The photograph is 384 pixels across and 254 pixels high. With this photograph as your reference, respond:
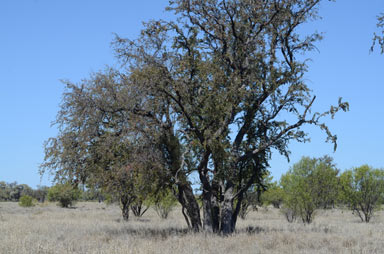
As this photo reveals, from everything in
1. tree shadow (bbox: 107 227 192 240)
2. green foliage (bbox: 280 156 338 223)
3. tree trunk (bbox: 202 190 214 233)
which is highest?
green foliage (bbox: 280 156 338 223)

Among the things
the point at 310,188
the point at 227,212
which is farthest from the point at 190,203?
the point at 310,188

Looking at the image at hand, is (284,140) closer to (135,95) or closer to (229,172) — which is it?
(229,172)

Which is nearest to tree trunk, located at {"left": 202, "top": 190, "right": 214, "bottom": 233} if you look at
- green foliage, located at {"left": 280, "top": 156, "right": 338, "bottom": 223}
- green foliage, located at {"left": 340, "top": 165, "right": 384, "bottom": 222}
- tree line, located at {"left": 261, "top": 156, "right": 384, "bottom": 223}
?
tree line, located at {"left": 261, "top": 156, "right": 384, "bottom": 223}

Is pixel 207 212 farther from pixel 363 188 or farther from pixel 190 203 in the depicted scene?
pixel 363 188

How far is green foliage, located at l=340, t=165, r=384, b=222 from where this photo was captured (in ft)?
137

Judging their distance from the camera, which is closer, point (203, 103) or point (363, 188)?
point (203, 103)

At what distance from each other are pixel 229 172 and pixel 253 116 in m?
3.03

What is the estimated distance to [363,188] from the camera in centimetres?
4241

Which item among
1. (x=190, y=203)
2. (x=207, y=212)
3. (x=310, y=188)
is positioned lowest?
(x=207, y=212)

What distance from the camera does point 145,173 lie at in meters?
17.9

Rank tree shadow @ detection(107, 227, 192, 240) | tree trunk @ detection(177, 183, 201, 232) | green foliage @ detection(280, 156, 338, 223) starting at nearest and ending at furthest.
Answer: tree shadow @ detection(107, 227, 192, 240) < tree trunk @ detection(177, 183, 201, 232) < green foliage @ detection(280, 156, 338, 223)

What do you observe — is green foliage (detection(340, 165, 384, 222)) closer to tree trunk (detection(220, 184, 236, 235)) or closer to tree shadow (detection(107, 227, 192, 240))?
tree trunk (detection(220, 184, 236, 235))

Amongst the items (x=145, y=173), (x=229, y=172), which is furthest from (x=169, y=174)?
(x=229, y=172)

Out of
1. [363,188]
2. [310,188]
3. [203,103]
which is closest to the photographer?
[203,103]
